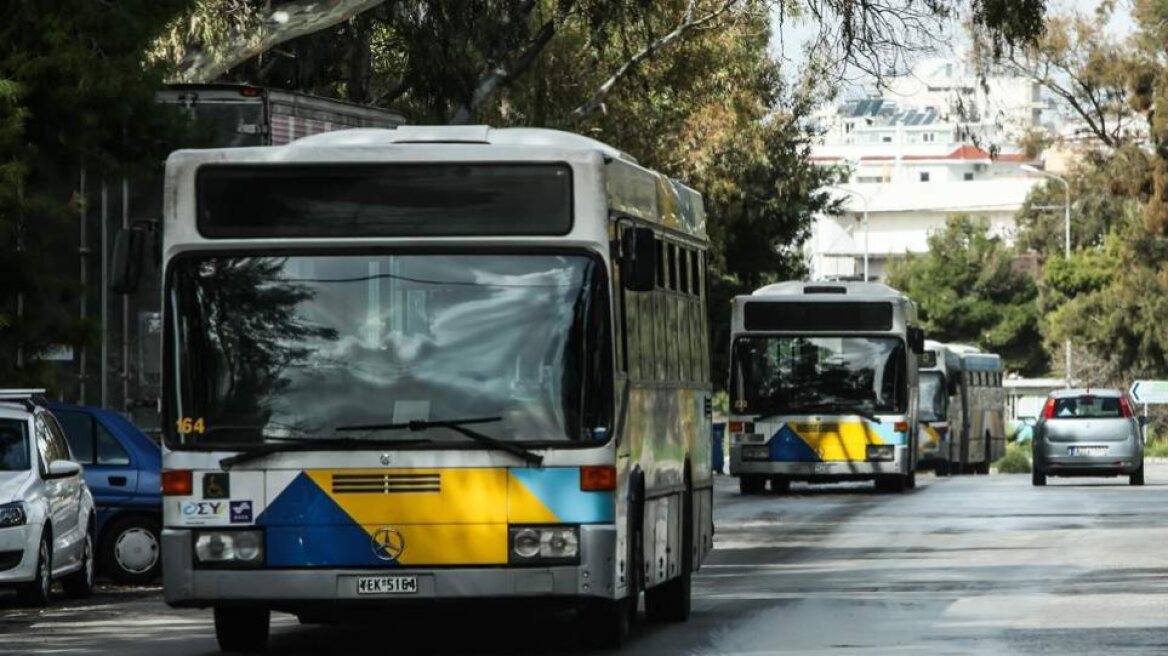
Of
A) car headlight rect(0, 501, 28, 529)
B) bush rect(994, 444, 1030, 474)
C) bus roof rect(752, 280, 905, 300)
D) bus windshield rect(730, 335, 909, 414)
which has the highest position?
bus roof rect(752, 280, 905, 300)

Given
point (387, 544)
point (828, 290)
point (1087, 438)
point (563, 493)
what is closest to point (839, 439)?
point (828, 290)

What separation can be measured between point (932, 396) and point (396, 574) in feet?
156

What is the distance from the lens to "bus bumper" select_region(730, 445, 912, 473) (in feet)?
136

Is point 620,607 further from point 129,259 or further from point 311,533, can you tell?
point 129,259

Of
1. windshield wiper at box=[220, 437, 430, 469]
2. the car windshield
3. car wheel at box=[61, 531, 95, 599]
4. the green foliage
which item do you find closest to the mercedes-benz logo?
windshield wiper at box=[220, 437, 430, 469]

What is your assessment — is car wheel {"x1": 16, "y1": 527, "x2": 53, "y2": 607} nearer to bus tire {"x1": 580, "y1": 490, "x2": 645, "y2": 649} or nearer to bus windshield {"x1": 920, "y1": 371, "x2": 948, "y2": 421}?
bus tire {"x1": 580, "y1": 490, "x2": 645, "y2": 649}

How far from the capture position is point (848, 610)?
60.0ft

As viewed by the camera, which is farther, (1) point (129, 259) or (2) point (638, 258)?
(2) point (638, 258)

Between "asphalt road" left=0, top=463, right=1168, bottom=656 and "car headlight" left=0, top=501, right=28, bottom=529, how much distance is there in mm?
642

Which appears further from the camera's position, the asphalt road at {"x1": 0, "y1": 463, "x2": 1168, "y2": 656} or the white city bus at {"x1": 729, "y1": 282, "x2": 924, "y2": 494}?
the white city bus at {"x1": 729, "y1": 282, "x2": 924, "y2": 494}

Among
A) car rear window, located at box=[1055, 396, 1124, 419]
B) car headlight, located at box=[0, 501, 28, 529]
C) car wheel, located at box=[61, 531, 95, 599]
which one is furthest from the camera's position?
car rear window, located at box=[1055, 396, 1124, 419]

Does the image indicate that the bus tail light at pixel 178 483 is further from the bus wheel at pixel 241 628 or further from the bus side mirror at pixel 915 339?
the bus side mirror at pixel 915 339

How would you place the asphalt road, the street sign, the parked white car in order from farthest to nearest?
the street sign
the parked white car
the asphalt road

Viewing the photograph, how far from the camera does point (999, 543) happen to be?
2750 cm
